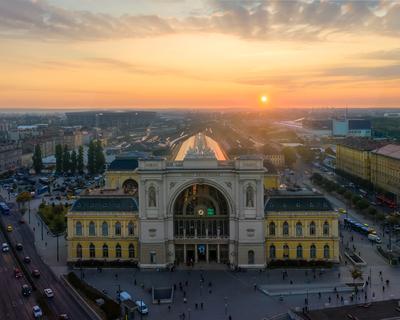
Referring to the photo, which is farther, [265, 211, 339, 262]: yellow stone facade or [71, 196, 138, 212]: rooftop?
[71, 196, 138, 212]: rooftop

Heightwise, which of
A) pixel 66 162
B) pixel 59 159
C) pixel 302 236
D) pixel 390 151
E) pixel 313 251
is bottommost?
pixel 313 251

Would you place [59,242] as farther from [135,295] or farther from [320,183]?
[320,183]

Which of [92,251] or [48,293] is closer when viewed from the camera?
[48,293]

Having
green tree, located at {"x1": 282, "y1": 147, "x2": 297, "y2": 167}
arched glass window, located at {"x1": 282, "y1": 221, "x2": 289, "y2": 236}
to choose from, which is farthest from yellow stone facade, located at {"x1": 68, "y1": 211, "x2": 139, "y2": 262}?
green tree, located at {"x1": 282, "y1": 147, "x2": 297, "y2": 167}

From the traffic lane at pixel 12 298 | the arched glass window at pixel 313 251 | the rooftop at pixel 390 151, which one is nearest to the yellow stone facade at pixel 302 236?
the arched glass window at pixel 313 251

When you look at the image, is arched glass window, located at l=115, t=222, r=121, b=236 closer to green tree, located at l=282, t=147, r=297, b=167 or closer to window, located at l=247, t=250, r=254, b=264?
window, located at l=247, t=250, r=254, b=264

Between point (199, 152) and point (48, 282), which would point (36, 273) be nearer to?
point (48, 282)

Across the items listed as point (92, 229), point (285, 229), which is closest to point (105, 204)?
point (92, 229)
